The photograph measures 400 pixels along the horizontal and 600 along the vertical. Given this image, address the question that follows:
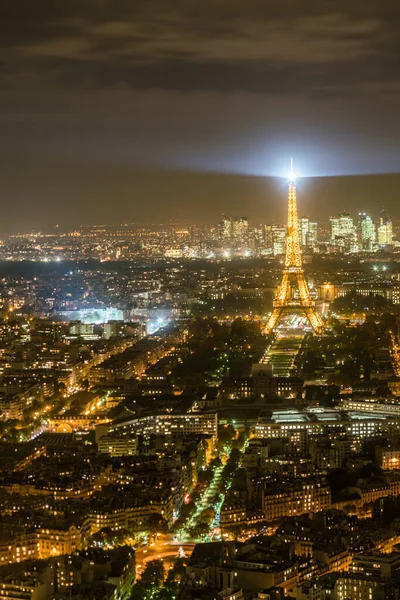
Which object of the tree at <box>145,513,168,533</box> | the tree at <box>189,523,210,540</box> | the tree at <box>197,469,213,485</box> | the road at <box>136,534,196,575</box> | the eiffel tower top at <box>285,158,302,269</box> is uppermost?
the eiffel tower top at <box>285,158,302,269</box>

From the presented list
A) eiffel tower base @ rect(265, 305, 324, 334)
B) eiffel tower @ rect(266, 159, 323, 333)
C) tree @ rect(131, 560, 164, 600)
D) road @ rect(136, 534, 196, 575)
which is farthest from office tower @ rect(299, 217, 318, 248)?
tree @ rect(131, 560, 164, 600)

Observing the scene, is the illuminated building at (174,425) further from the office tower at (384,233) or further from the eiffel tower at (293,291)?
the office tower at (384,233)

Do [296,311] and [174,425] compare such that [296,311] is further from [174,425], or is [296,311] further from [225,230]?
[225,230]

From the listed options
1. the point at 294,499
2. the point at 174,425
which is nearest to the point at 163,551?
the point at 294,499

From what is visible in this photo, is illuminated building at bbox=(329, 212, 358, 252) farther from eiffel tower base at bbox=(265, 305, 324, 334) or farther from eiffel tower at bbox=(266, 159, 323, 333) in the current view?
eiffel tower base at bbox=(265, 305, 324, 334)

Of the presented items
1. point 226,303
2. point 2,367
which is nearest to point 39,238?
point 226,303

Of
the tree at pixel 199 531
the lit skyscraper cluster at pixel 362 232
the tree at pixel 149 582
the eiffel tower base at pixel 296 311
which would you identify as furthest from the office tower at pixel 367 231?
the tree at pixel 149 582

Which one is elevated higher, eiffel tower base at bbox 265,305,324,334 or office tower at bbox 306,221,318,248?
office tower at bbox 306,221,318,248
